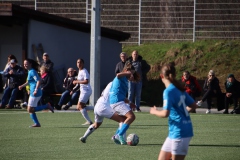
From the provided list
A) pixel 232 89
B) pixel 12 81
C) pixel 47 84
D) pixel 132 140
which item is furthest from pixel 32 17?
pixel 132 140

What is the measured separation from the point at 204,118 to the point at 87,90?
4.33 m

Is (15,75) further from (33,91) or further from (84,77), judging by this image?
(33,91)

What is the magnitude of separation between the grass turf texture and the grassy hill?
37.5ft

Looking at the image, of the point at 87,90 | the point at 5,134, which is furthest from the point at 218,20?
the point at 5,134

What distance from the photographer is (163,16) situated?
116ft

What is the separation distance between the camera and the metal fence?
3434cm

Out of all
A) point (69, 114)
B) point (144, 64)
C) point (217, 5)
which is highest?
point (217, 5)

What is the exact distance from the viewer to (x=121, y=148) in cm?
1309

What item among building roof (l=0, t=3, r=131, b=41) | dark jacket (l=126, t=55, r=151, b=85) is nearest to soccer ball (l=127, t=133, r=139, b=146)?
dark jacket (l=126, t=55, r=151, b=85)

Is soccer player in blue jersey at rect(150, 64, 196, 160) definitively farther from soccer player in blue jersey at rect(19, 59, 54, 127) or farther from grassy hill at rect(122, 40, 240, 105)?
grassy hill at rect(122, 40, 240, 105)

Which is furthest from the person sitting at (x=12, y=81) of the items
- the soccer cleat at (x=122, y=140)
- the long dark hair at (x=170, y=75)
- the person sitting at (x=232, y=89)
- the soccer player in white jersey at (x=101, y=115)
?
the long dark hair at (x=170, y=75)

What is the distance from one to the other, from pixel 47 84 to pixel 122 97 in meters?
11.3

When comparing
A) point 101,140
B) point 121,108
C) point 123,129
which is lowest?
point 101,140

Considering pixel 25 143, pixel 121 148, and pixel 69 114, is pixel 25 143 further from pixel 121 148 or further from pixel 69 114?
pixel 69 114
